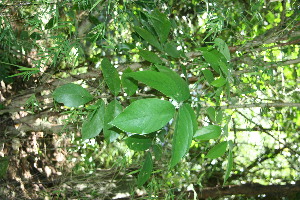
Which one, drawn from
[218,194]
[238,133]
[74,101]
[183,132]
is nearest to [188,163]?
[218,194]

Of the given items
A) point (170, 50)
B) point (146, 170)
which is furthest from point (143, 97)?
point (146, 170)

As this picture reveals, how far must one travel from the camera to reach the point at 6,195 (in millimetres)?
1680

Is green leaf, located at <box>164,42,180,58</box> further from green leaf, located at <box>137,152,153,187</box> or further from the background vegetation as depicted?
green leaf, located at <box>137,152,153,187</box>

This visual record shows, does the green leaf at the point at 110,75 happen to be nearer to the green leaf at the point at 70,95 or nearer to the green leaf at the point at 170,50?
the green leaf at the point at 70,95

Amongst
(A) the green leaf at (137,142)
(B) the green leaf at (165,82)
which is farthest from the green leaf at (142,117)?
(A) the green leaf at (137,142)

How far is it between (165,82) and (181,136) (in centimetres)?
9

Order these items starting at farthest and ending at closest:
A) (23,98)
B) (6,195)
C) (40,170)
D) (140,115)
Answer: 1. (40,170)
2. (6,195)
3. (23,98)
4. (140,115)

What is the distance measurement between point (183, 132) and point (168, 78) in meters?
0.09

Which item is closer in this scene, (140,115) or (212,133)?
(140,115)

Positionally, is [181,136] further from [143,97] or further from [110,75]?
[143,97]

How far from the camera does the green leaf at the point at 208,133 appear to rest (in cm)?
72

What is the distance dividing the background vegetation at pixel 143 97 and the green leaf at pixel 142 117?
1.36 ft

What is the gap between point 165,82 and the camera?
1.79ft

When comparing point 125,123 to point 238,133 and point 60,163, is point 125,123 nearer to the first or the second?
point 60,163
